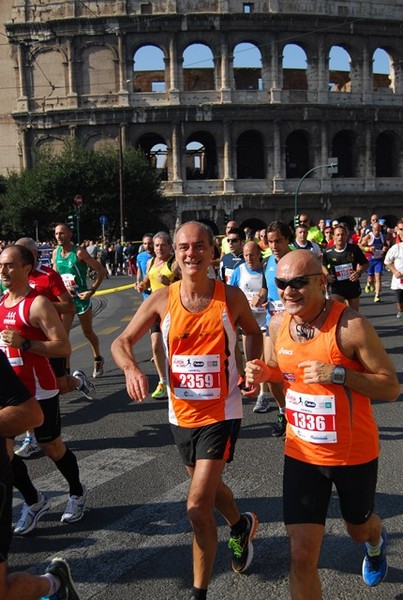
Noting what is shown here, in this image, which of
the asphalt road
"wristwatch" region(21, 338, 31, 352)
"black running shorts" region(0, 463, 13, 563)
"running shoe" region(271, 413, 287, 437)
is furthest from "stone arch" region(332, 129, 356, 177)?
"black running shorts" region(0, 463, 13, 563)

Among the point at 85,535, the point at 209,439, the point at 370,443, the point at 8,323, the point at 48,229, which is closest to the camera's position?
the point at 370,443

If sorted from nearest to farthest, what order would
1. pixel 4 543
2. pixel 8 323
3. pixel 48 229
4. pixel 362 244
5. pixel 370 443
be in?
pixel 4 543
pixel 370 443
pixel 8 323
pixel 362 244
pixel 48 229

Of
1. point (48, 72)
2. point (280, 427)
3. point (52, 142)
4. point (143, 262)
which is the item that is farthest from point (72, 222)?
point (280, 427)

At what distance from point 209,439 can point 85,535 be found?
4.52ft

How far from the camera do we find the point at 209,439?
131 inches

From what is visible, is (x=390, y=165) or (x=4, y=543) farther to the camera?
(x=390, y=165)

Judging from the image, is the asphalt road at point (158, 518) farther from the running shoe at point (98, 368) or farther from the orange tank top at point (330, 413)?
the running shoe at point (98, 368)

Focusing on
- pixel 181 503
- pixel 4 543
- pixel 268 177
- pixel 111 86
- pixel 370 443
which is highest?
pixel 111 86

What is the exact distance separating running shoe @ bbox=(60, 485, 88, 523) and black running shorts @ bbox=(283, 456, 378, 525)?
1.93 m

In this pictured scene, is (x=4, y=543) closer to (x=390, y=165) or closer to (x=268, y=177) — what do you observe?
(x=268, y=177)

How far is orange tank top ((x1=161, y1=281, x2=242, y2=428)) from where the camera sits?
342 centimetres

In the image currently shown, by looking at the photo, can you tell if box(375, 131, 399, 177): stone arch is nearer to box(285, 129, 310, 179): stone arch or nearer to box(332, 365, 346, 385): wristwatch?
box(285, 129, 310, 179): stone arch

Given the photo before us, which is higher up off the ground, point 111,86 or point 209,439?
point 111,86

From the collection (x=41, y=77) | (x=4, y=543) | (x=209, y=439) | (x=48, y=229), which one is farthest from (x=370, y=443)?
(x=41, y=77)
